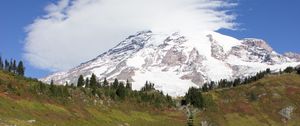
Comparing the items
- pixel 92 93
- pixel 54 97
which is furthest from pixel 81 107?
pixel 92 93

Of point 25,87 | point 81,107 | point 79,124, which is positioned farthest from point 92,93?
point 79,124

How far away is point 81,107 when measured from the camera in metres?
166

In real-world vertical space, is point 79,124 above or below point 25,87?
below

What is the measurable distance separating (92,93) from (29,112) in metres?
57.1

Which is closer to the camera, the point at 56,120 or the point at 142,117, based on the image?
the point at 56,120

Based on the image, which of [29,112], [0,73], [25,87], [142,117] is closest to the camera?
[29,112]

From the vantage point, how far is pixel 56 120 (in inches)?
5281

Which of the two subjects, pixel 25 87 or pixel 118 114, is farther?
pixel 118 114

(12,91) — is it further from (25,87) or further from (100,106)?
(100,106)

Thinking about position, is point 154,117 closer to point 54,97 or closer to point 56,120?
point 54,97

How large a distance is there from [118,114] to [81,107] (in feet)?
52.1

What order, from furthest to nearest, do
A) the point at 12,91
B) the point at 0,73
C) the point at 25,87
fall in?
the point at 0,73 < the point at 25,87 < the point at 12,91

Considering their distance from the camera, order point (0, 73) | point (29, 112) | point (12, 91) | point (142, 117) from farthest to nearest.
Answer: point (142, 117) → point (0, 73) → point (12, 91) → point (29, 112)

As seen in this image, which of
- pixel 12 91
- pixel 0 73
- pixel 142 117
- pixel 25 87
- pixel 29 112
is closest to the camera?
pixel 29 112
